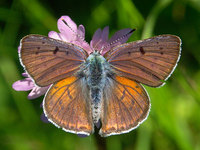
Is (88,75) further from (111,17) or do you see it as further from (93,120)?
(111,17)

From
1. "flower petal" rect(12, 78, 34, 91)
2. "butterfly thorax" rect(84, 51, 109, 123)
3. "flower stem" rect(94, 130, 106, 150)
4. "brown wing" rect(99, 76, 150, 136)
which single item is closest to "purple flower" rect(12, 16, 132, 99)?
"flower petal" rect(12, 78, 34, 91)

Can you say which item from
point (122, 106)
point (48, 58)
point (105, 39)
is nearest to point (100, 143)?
point (122, 106)

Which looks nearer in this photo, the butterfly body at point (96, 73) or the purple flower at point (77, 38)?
the butterfly body at point (96, 73)

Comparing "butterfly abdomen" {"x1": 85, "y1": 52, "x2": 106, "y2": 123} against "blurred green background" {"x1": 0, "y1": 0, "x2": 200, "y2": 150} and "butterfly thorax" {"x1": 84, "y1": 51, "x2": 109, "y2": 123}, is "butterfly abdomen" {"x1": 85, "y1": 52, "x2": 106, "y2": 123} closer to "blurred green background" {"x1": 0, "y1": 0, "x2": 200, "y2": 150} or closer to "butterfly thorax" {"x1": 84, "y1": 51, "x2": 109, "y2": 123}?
"butterfly thorax" {"x1": 84, "y1": 51, "x2": 109, "y2": 123}

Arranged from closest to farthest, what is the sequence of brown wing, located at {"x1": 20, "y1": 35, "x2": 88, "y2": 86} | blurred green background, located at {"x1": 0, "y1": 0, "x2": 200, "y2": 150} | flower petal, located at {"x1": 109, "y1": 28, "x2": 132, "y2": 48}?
1. brown wing, located at {"x1": 20, "y1": 35, "x2": 88, "y2": 86}
2. flower petal, located at {"x1": 109, "y1": 28, "x2": 132, "y2": 48}
3. blurred green background, located at {"x1": 0, "y1": 0, "x2": 200, "y2": 150}

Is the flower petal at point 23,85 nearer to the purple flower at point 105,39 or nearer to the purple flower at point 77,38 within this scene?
the purple flower at point 77,38

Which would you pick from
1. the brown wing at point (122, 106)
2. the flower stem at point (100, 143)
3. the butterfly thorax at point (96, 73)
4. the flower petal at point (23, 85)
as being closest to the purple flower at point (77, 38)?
the flower petal at point (23, 85)
